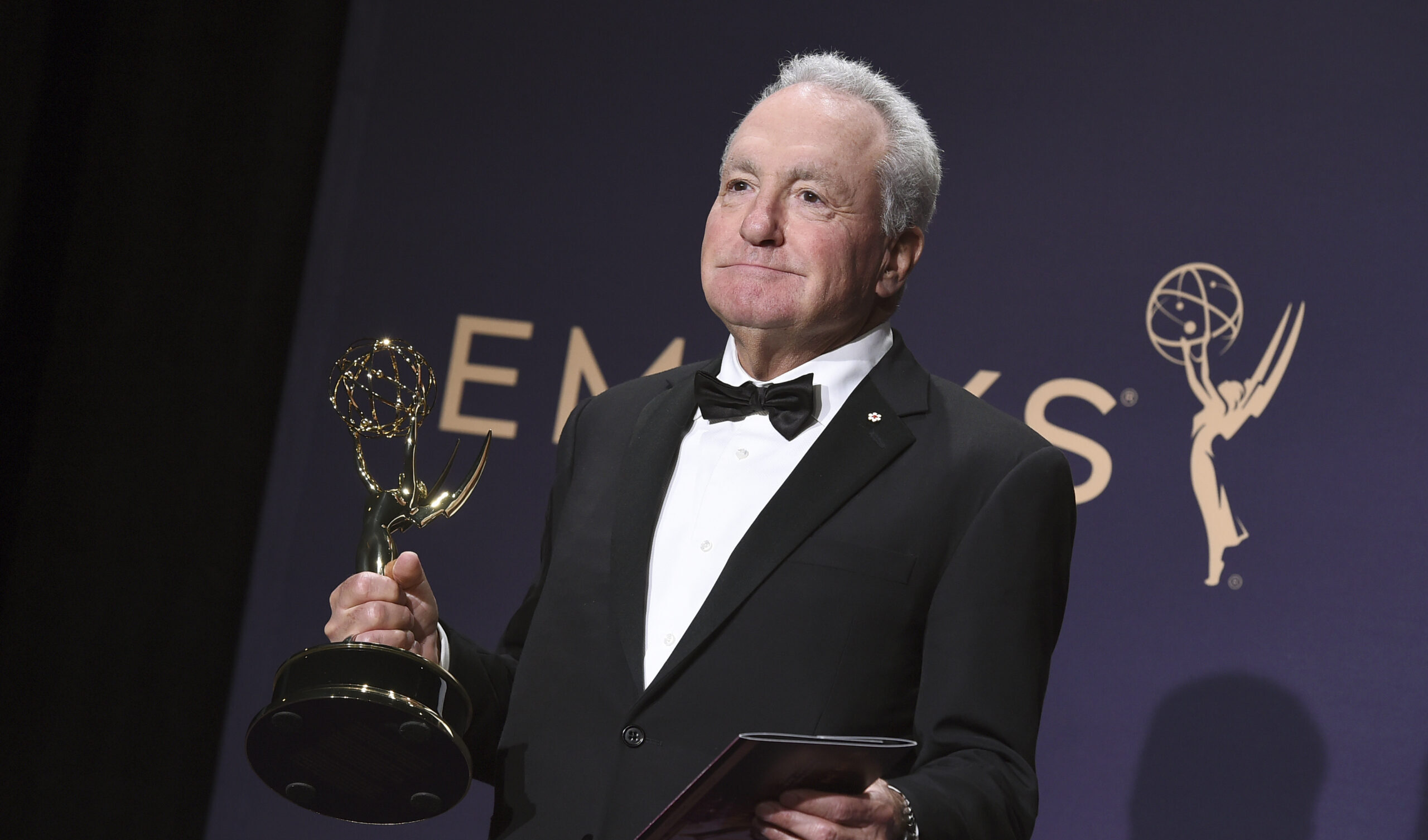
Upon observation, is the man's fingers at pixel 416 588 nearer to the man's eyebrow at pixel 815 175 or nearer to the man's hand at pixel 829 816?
the man's hand at pixel 829 816

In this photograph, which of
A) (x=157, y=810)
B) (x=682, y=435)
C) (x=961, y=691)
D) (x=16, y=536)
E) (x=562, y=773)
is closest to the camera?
(x=961, y=691)

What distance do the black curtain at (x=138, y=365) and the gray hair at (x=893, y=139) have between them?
187 centimetres

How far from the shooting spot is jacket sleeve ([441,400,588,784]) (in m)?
1.62

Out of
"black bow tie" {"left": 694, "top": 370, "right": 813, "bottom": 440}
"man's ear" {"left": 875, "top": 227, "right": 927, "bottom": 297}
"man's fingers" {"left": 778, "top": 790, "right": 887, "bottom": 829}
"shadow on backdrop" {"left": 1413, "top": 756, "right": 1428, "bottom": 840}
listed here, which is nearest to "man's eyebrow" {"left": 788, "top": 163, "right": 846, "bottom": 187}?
"man's ear" {"left": 875, "top": 227, "right": 927, "bottom": 297}

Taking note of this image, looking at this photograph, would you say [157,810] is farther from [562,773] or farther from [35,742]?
[562,773]

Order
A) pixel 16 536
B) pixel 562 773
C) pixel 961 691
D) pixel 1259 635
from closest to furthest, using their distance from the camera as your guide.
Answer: pixel 961 691
pixel 562 773
pixel 1259 635
pixel 16 536

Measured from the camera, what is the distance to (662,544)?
5.33ft

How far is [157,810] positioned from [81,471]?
2.84ft

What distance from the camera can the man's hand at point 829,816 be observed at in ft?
4.05

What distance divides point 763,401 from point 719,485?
13cm

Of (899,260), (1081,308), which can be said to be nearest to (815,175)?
(899,260)

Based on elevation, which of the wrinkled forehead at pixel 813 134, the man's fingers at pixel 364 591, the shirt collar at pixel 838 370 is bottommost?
the man's fingers at pixel 364 591

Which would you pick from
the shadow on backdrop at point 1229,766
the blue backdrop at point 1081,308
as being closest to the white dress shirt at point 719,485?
the blue backdrop at point 1081,308

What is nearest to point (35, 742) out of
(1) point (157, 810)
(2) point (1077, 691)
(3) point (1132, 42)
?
(1) point (157, 810)
